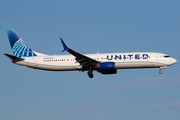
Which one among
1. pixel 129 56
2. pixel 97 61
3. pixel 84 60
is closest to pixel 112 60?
pixel 97 61

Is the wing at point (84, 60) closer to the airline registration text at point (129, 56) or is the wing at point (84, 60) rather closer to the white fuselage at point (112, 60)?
the white fuselage at point (112, 60)

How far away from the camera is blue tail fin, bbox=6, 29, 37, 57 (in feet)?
189

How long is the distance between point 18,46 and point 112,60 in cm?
1818

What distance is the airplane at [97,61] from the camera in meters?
51.9

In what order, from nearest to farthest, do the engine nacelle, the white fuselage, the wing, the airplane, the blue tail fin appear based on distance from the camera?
the wing < the engine nacelle < the airplane < the white fuselage < the blue tail fin

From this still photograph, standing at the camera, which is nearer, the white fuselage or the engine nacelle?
the engine nacelle

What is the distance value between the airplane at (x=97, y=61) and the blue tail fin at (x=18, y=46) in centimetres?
177

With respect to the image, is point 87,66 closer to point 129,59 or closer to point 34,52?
point 129,59

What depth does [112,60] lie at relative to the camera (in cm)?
5247

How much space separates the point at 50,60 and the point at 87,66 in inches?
256

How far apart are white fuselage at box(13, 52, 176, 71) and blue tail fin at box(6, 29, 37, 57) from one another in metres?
2.78

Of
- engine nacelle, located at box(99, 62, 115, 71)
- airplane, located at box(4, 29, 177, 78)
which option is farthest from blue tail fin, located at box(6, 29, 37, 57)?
engine nacelle, located at box(99, 62, 115, 71)

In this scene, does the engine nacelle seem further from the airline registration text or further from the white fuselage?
the airline registration text

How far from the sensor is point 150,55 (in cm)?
5266
